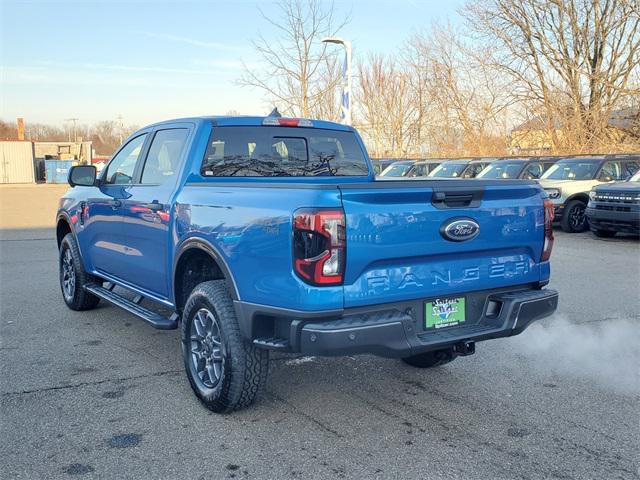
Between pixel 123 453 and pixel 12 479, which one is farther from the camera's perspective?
pixel 123 453

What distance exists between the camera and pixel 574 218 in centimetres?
1460

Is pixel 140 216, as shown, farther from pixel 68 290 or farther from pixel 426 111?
pixel 426 111

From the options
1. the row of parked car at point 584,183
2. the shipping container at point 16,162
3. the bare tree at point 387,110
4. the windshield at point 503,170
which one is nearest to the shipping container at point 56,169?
the shipping container at point 16,162

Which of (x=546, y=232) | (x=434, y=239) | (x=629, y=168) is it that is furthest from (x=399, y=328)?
(x=629, y=168)

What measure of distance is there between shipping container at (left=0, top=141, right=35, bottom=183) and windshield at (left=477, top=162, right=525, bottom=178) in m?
40.6

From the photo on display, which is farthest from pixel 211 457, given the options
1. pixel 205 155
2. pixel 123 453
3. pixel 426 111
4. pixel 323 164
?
pixel 426 111

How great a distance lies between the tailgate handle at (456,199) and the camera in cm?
358

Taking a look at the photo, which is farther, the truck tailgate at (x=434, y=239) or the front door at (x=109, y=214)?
the front door at (x=109, y=214)

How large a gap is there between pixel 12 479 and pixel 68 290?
12.9ft

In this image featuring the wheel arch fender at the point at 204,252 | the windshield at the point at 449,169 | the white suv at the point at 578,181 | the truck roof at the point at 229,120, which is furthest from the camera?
the windshield at the point at 449,169

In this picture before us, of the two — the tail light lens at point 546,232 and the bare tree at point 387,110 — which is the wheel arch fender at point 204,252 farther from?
the bare tree at point 387,110

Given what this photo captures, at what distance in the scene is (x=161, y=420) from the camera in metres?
3.89

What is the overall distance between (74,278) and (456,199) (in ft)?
14.7

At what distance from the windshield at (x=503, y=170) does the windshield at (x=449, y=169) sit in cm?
197
